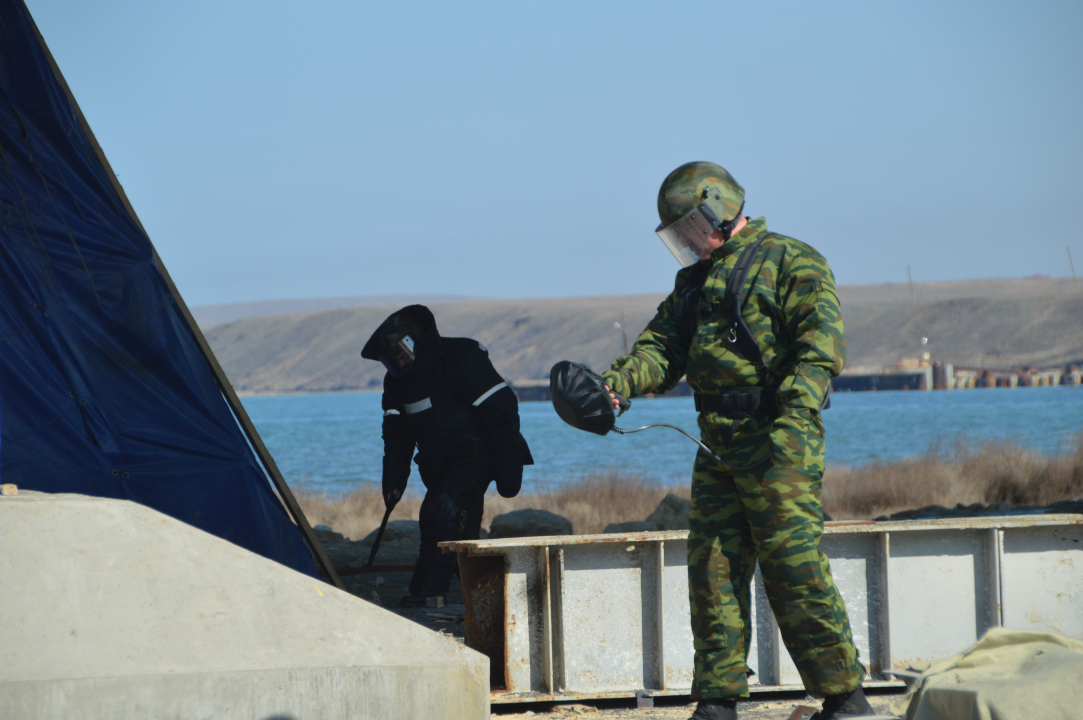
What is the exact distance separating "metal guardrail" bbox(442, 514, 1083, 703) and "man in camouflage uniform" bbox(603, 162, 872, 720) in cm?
90

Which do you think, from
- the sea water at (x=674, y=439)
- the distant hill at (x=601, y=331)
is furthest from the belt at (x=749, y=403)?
the distant hill at (x=601, y=331)

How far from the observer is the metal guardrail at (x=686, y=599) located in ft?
13.1

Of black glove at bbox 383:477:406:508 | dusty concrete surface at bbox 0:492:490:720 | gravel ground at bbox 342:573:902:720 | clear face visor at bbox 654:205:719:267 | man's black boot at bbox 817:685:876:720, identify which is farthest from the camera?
black glove at bbox 383:477:406:508

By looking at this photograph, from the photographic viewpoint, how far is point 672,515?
33.0 ft

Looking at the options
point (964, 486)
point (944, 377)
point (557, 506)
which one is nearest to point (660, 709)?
point (557, 506)

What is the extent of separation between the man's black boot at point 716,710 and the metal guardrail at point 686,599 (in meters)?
0.96

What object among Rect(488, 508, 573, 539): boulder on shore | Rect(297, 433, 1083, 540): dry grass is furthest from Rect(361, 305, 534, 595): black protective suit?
Rect(297, 433, 1083, 540): dry grass

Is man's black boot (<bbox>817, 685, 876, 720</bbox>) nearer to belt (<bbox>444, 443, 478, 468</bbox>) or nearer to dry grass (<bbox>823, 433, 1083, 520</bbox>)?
belt (<bbox>444, 443, 478, 468</bbox>)

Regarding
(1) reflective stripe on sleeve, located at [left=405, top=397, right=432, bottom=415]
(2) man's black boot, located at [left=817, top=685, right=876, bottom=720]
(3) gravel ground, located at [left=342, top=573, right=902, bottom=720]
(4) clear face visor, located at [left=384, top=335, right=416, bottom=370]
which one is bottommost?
(3) gravel ground, located at [left=342, top=573, right=902, bottom=720]

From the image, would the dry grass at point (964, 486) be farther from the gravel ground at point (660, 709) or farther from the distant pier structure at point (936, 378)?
the distant pier structure at point (936, 378)

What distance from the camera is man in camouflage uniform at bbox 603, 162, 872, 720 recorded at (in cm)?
293

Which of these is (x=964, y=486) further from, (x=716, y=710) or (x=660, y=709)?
(x=716, y=710)

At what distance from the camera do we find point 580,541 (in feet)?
13.0

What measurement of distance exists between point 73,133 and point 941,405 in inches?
2624
